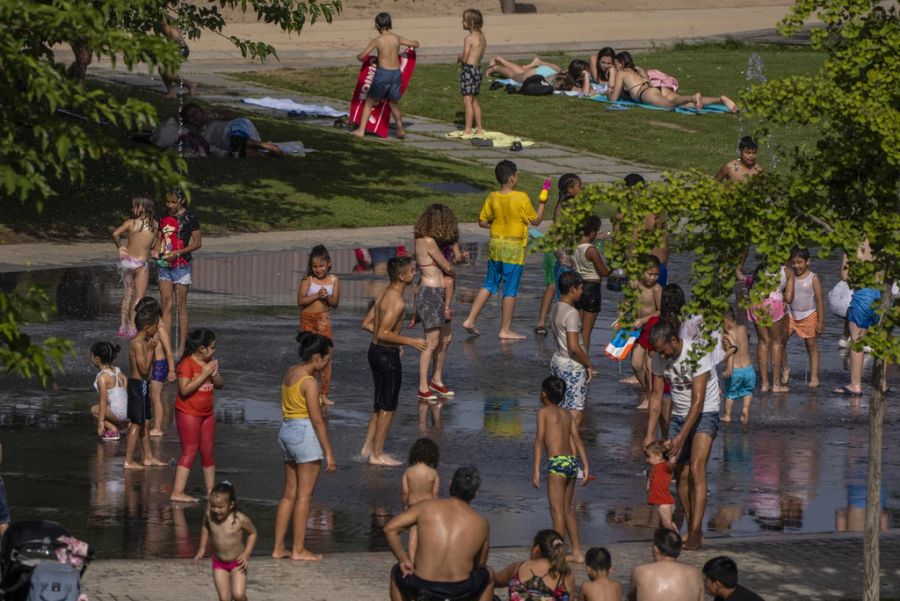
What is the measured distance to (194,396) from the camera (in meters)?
12.3

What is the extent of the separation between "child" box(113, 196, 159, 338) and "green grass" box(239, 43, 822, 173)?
1315cm

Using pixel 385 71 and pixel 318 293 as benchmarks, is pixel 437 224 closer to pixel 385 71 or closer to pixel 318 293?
pixel 318 293

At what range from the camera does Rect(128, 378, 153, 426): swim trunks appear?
13.1 metres

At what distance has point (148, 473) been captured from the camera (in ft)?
43.4

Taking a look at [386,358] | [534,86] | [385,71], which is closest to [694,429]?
[386,358]

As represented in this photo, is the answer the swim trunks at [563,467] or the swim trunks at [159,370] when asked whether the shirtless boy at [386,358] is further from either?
the swim trunks at [563,467]

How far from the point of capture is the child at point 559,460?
37.5 feet

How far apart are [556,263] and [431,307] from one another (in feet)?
8.33

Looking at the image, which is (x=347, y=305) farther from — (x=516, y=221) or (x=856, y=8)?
(x=856, y=8)

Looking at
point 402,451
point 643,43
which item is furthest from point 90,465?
point 643,43

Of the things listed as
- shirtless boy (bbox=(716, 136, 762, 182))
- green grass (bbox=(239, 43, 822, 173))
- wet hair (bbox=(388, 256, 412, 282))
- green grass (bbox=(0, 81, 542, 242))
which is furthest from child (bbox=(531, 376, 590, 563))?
green grass (bbox=(239, 43, 822, 173))

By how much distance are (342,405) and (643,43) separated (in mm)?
25790

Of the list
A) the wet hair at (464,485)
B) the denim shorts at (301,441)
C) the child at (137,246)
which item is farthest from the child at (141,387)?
the wet hair at (464,485)

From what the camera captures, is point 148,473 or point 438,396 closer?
point 148,473
